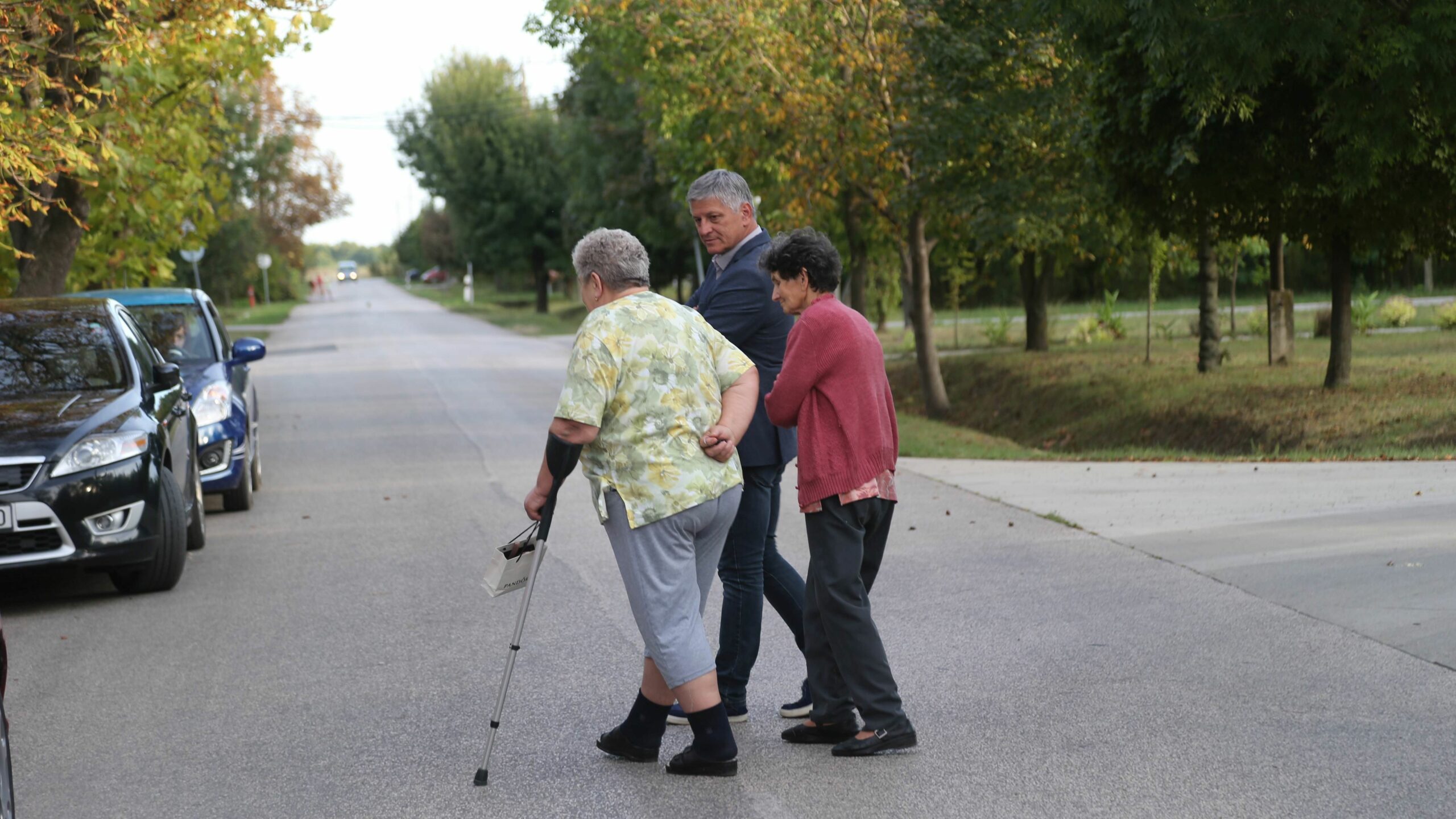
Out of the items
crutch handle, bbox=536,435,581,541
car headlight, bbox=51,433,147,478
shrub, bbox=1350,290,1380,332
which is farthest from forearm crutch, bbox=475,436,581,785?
shrub, bbox=1350,290,1380,332

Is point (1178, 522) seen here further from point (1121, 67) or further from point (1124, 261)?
point (1124, 261)

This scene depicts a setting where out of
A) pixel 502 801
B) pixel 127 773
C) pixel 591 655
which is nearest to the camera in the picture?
pixel 502 801

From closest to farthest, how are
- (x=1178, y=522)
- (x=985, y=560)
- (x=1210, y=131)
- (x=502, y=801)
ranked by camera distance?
(x=502, y=801), (x=985, y=560), (x=1178, y=522), (x=1210, y=131)

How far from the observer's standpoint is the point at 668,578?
188 inches

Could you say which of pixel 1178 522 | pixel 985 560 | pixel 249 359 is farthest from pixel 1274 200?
pixel 249 359

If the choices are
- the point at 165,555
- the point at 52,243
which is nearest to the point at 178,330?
the point at 52,243

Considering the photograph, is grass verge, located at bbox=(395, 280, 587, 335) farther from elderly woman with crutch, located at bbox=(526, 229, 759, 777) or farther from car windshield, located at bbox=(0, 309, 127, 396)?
elderly woman with crutch, located at bbox=(526, 229, 759, 777)

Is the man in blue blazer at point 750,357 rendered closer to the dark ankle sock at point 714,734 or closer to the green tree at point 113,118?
the dark ankle sock at point 714,734

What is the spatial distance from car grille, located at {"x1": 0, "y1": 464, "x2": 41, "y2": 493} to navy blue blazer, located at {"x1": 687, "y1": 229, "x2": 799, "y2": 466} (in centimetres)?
431

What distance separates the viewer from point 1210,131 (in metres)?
14.7

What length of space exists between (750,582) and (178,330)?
28.0 feet

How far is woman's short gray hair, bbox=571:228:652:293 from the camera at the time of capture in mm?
4809

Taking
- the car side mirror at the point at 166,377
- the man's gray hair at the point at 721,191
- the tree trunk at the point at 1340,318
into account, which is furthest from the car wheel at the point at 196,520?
the tree trunk at the point at 1340,318

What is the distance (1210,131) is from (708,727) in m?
11.6
